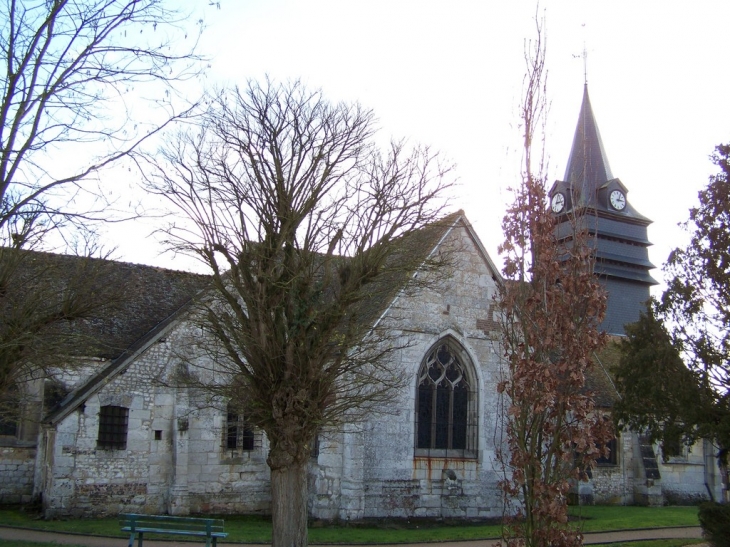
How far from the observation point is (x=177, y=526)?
12250 mm

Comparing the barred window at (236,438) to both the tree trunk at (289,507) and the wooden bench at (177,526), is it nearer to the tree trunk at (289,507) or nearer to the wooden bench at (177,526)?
the wooden bench at (177,526)

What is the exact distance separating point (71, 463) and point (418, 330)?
29.0 ft

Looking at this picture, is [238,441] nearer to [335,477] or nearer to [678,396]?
[335,477]

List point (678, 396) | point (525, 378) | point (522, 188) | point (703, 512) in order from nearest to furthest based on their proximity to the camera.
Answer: point (525, 378) → point (522, 188) → point (703, 512) → point (678, 396)

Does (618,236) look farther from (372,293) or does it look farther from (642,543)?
(372,293)

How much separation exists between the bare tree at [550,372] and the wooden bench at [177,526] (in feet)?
19.1

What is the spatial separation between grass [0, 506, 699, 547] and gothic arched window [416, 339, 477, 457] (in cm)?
184

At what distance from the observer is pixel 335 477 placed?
1717 cm

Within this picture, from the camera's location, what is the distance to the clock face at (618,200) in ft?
132

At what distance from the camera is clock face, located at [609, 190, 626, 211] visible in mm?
40188

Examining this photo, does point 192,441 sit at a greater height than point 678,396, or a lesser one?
lesser

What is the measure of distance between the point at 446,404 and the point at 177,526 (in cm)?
834

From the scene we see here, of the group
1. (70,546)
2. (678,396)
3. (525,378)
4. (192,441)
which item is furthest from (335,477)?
(525,378)

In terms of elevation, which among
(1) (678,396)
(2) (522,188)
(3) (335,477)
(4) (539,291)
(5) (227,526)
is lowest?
(5) (227,526)
